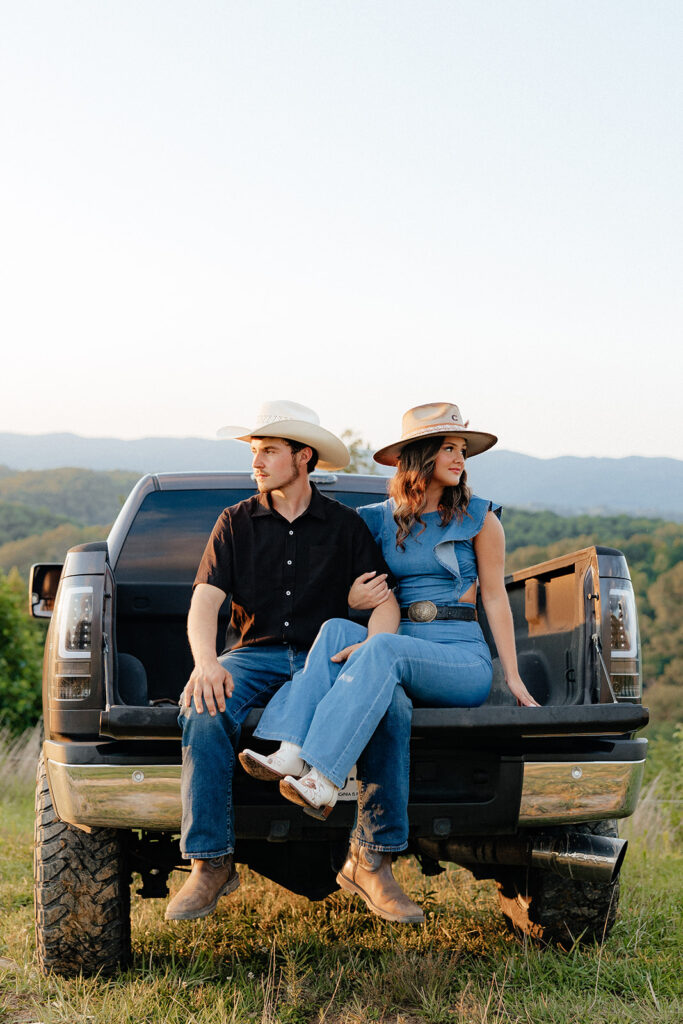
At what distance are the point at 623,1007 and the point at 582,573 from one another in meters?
1.38

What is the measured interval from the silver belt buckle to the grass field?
3.96ft

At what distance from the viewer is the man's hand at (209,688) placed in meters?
3.11

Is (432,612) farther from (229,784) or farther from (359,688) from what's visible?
(229,784)

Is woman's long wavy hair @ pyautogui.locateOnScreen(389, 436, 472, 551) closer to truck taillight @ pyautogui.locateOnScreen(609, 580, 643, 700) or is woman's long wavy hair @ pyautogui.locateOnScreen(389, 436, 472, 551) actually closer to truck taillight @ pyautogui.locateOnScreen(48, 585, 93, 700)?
truck taillight @ pyautogui.locateOnScreen(609, 580, 643, 700)

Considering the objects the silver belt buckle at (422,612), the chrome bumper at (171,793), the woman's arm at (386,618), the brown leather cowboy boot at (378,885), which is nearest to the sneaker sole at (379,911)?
the brown leather cowboy boot at (378,885)

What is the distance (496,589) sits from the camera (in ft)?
12.2

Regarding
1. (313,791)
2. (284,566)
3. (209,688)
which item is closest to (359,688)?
(313,791)

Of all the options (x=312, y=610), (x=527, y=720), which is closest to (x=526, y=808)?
(x=527, y=720)

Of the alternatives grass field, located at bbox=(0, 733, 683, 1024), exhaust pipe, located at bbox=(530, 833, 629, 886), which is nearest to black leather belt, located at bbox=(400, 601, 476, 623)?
exhaust pipe, located at bbox=(530, 833, 629, 886)

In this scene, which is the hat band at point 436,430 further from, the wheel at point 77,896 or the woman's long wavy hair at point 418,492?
the wheel at point 77,896

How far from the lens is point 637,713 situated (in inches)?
124

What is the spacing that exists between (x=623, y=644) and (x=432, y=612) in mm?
647

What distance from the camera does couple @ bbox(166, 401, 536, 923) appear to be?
3.02m

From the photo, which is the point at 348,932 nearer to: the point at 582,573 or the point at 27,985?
the point at 27,985
